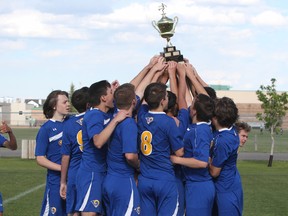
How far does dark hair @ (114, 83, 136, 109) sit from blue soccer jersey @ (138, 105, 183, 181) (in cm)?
31

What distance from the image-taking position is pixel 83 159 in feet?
22.9

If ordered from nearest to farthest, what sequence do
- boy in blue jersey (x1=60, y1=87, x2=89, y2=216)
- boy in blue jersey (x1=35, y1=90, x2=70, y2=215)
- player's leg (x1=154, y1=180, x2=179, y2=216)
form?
player's leg (x1=154, y1=180, x2=179, y2=216) < boy in blue jersey (x1=60, y1=87, x2=89, y2=216) < boy in blue jersey (x1=35, y1=90, x2=70, y2=215)

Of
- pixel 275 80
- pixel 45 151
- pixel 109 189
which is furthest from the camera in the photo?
pixel 275 80

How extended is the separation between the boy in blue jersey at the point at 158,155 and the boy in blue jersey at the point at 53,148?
1.49m

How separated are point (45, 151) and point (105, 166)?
128 cm

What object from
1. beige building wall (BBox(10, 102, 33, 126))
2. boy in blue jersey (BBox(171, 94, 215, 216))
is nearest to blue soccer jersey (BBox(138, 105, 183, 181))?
boy in blue jersey (BBox(171, 94, 215, 216))

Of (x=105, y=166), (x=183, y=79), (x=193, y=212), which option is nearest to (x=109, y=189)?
(x=105, y=166)

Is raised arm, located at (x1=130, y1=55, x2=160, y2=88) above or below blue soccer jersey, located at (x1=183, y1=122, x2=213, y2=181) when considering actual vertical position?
above

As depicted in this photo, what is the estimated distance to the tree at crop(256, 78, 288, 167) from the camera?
28.8m

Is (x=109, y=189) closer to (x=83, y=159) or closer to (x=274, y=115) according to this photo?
(x=83, y=159)

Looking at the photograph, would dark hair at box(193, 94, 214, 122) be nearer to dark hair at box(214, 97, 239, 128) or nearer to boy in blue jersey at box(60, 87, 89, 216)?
dark hair at box(214, 97, 239, 128)

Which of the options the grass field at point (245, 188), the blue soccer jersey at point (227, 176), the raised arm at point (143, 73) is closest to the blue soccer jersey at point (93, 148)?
the raised arm at point (143, 73)

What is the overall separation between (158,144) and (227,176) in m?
0.88

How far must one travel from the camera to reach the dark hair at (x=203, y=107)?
22.0ft
